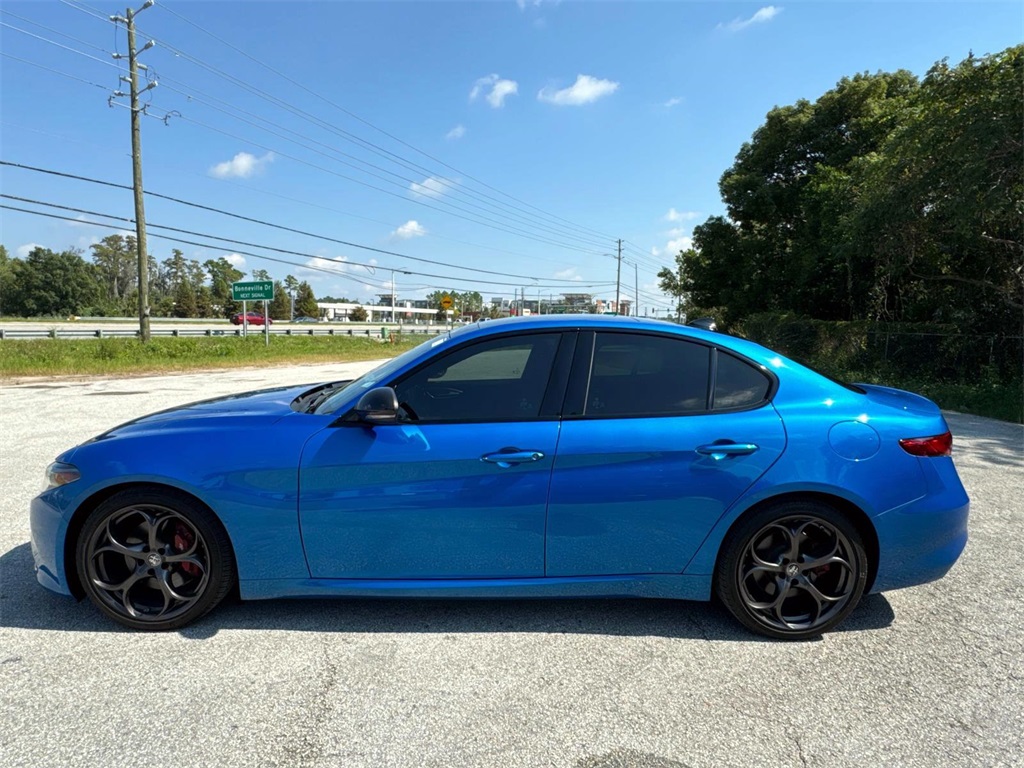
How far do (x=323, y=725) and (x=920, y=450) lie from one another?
9.59 ft

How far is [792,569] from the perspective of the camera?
2.86m

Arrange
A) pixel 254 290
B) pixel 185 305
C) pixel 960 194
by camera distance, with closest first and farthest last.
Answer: pixel 960 194 → pixel 254 290 → pixel 185 305

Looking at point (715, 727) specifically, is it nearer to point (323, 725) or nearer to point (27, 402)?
point (323, 725)

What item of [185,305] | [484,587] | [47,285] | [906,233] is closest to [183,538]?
[484,587]

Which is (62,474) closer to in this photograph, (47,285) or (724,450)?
(724,450)

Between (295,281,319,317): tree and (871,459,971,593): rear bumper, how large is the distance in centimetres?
12413

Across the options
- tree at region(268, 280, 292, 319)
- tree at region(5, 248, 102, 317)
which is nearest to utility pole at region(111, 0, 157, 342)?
tree at region(5, 248, 102, 317)

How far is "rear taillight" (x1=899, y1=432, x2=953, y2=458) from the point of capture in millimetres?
2848

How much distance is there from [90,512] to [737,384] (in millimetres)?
3201

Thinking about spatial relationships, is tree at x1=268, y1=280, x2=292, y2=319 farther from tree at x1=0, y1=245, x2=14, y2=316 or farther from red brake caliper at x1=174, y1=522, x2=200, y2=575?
red brake caliper at x1=174, y1=522, x2=200, y2=575

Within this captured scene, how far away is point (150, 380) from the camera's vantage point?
55.6ft

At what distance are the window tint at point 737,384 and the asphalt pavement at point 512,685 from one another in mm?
1140

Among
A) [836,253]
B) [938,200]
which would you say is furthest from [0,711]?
[836,253]

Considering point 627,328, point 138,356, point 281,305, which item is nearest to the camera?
point 627,328
